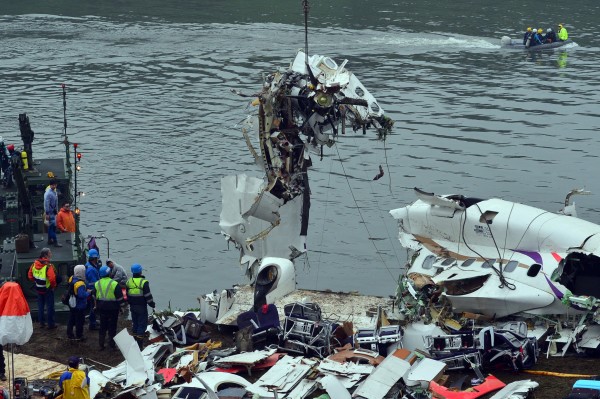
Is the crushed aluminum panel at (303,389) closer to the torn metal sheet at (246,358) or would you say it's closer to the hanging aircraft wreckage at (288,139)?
the torn metal sheet at (246,358)

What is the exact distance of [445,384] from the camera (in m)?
20.5

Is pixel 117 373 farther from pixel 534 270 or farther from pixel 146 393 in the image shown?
pixel 534 270

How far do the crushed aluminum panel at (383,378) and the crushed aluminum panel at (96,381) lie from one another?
4.40 m

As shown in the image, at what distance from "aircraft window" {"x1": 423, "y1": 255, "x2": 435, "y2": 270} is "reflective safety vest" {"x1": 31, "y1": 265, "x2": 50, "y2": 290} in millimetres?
8481

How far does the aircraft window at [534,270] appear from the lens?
24.1m

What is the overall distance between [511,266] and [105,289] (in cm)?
873

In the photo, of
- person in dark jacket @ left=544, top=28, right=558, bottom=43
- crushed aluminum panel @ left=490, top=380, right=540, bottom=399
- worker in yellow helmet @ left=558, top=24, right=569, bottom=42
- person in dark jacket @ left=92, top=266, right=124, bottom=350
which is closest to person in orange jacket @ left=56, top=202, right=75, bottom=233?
person in dark jacket @ left=92, top=266, right=124, bottom=350

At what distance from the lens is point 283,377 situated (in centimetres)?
2002

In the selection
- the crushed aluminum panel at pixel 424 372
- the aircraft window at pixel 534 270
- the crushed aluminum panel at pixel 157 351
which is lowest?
the crushed aluminum panel at pixel 157 351

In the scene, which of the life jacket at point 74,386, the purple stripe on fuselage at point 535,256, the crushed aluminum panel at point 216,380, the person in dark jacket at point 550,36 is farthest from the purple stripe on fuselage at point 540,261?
the person in dark jacket at point 550,36

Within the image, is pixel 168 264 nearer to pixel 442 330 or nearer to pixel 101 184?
pixel 101 184

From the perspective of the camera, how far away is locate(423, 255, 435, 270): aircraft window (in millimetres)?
25969

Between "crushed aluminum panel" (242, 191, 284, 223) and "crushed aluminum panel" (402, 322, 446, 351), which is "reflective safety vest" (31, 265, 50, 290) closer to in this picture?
"crushed aluminum panel" (242, 191, 284, 223)

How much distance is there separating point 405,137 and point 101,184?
14771 millimetres
